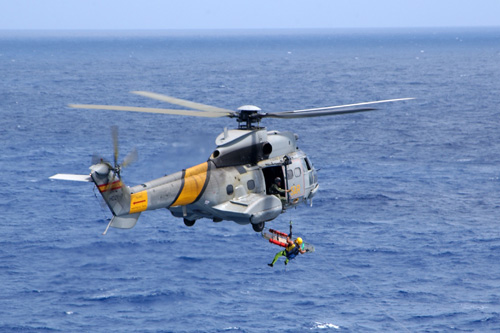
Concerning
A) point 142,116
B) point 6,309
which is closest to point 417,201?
point 6,309

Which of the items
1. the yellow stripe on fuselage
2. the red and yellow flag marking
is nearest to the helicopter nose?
the red and yellow flag marking

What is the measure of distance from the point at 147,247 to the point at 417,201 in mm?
39141

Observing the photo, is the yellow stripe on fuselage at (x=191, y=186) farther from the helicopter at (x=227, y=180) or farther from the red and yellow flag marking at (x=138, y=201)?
the red and yellow flag marking at (x=138, y=201)

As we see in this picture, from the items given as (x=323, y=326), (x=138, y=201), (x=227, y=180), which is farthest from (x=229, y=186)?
(x=323, y=326)

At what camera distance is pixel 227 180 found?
35.0 meters

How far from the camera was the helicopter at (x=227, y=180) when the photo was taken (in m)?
31.7

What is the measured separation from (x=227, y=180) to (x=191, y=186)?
2.35m

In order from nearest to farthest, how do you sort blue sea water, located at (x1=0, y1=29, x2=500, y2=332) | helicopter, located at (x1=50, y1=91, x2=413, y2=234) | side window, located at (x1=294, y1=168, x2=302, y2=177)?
helicopter, located at (x1=50, y1=91, x2=413, y2=234) → side window, located at (x1=294, y1=168, x2=302, y2=177) → blue sea water, located at (x1=0, y1=29, x2=500, y2=332)

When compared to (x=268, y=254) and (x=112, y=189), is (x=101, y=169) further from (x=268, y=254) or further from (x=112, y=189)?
(x=268, y=254)

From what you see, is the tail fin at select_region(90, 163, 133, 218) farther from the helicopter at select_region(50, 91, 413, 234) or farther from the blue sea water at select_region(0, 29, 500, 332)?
the blue sea water at select_region(0, 29, 500, 332)

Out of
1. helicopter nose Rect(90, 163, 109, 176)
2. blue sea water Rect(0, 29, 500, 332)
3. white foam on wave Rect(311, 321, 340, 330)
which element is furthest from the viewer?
blue sea water Rect(0, 29, 500, 332)

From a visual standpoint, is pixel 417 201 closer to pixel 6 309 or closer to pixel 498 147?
pixel 498 147

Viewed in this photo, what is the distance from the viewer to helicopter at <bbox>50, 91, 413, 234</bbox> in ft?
104

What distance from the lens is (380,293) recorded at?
70875mm
